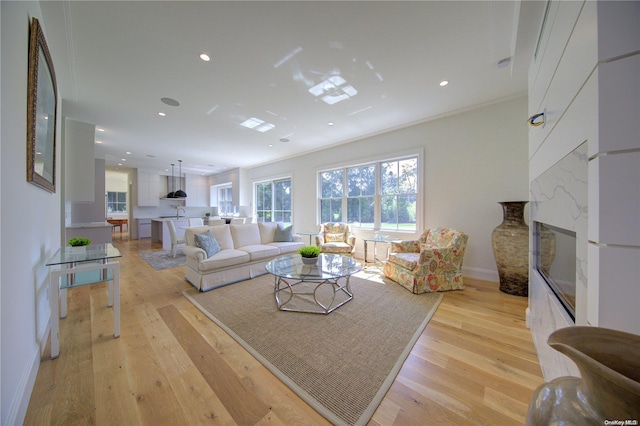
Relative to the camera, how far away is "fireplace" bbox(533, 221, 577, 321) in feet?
3.50

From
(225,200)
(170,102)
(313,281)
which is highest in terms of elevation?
(170,102)

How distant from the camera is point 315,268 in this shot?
2.68 m

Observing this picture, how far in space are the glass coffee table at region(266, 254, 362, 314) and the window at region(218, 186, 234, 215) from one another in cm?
643

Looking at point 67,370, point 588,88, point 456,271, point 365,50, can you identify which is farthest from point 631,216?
point 67,370

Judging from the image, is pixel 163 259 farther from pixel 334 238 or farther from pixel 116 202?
pixel 116 202

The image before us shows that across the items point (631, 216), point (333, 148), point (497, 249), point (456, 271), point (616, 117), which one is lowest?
point (456, 271)

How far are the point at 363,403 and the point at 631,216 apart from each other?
4.82 ft

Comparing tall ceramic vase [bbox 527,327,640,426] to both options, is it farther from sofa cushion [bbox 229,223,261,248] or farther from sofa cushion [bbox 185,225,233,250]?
sofa cushion [bbox 229,223,261,248]

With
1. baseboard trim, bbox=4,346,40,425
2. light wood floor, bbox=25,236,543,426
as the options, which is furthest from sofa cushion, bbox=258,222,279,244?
baseboard trim, bbox=4,346,40,425

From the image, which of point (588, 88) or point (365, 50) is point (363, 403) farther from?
point (365, 50)

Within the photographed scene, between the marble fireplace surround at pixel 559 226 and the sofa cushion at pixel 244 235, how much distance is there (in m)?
3.86

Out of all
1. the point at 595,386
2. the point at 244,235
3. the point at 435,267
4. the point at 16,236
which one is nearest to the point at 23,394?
the point at 16,236

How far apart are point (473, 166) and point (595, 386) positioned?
3.67 m

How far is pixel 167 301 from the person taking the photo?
265 cm
